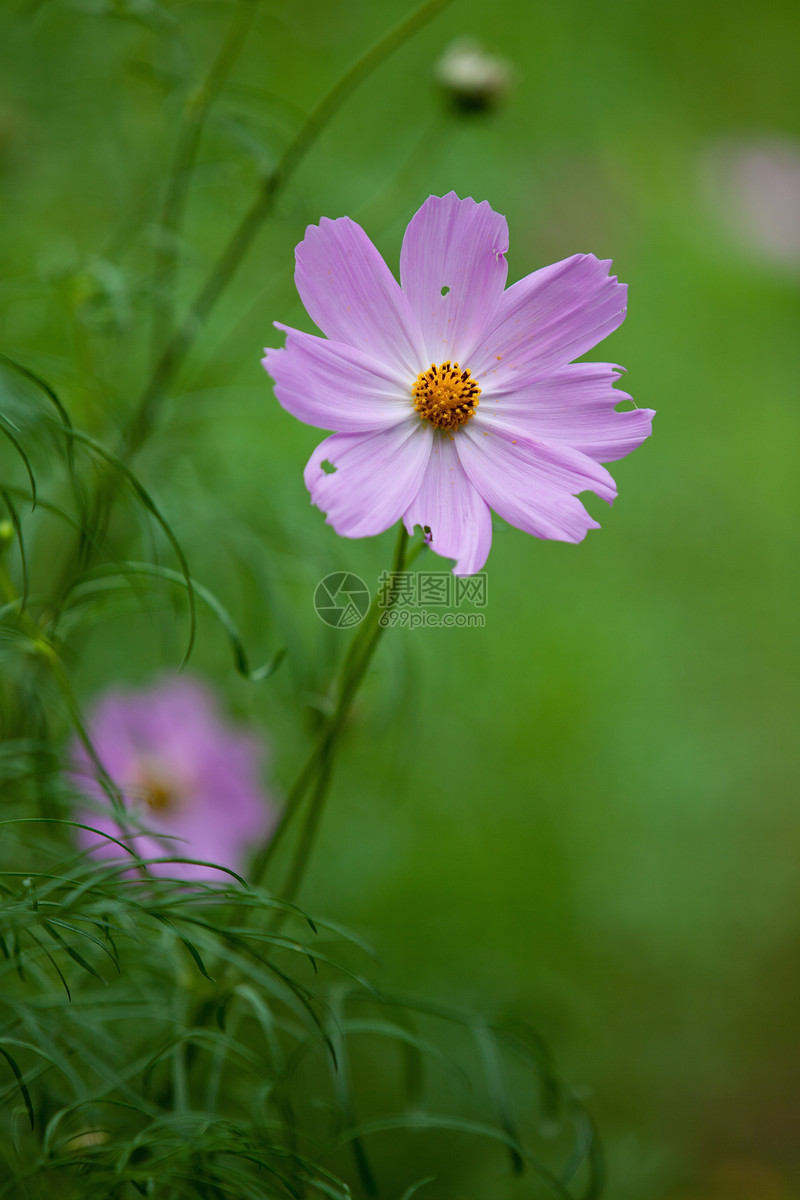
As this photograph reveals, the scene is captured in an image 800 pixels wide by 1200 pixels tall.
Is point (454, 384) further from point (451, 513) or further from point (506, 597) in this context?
point (506, 597)

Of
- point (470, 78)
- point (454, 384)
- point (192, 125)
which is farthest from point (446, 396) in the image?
point (470, 78)

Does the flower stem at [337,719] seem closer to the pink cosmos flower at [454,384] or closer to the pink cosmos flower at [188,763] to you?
the pink cosmos flower at [454,384]

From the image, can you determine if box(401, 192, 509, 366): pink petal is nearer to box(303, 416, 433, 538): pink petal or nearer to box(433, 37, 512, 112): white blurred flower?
box(303, 416, 433, 538): pink petal

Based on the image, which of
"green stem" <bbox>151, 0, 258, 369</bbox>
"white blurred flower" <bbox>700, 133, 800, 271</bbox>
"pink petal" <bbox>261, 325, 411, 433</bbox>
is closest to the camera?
"pink petal" <bbox>261, 325, 411, 433</bbox>

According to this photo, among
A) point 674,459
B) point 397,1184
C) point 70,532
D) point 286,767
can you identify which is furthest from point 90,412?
point 674,459

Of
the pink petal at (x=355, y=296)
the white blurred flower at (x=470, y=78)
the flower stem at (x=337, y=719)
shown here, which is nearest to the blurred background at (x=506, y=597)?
the white blurred flower at (x=470, y=78)

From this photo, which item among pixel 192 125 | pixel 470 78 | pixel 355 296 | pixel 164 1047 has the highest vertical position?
pixel 470 78

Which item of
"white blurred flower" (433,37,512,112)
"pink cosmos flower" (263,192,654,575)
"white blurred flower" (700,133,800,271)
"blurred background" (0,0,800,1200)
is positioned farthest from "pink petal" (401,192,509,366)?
"white blurred flower" (700,133,800,271)

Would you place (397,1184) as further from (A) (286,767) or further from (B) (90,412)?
(B) (90,412)
